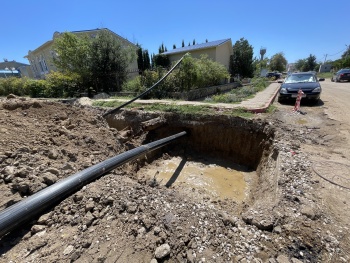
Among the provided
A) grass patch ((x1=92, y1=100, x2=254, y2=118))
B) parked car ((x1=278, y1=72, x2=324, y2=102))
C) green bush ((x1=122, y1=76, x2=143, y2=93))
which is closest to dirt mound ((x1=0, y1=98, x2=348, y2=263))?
grass patch ((x1=92, y1=100, x2=254, y2=118))

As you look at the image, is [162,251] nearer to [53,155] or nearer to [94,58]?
[53,155]

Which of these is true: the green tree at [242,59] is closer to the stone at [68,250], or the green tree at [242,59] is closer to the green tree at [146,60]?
the green tree at [146,60]

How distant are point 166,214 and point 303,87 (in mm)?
9136

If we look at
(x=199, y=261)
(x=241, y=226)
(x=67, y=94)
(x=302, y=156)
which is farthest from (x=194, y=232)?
(x=67, y=94)

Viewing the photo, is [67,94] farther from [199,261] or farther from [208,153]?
[199,261]

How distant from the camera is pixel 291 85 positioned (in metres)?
8.66

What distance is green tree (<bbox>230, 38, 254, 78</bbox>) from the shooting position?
893 inches

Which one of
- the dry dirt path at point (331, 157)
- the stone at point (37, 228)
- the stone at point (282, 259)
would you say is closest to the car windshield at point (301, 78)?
the dry dirt path at point (331, 157)

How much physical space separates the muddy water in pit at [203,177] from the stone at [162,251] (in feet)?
8.41

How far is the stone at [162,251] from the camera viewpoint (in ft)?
6.21

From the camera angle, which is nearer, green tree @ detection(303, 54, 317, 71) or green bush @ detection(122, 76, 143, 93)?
green bush @ detection(122, 76, 143, 93)

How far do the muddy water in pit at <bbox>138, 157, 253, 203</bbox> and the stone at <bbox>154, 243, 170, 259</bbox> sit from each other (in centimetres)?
256

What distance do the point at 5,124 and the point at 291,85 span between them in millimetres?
10931

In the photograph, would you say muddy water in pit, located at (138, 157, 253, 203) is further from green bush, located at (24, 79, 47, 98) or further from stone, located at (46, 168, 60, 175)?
green bush, located at (24, 79, 47, 98)
